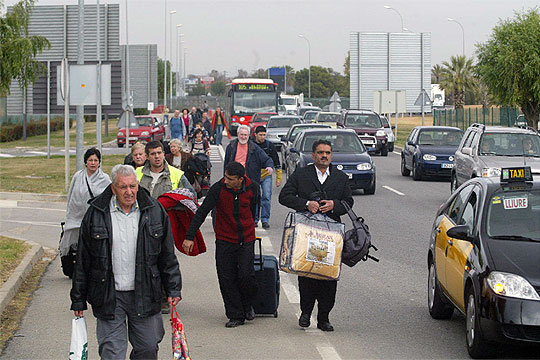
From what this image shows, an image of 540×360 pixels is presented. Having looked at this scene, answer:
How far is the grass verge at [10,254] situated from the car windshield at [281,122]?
25266 millimetres

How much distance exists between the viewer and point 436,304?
8898 mm

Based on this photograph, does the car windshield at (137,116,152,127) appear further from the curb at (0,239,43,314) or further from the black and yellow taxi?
the black and yellow taxi

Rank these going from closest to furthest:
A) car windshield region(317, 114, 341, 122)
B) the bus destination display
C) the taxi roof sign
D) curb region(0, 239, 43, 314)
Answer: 1. the taxi roof sign
2. curb region(0, 239, 43, 314)
3. car windshield region(317, 114, 341, 122)
4. the bus destination display

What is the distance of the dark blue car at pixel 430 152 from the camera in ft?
84.4

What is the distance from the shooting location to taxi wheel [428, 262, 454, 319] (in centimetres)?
884

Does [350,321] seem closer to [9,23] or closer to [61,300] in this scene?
[61,300]

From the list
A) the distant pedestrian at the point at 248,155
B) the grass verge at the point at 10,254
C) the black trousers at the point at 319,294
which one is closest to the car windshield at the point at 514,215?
the black trousers at the point at 319,294

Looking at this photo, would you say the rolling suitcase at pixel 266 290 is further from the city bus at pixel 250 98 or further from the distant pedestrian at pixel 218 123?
the city bus at pixel 250 98

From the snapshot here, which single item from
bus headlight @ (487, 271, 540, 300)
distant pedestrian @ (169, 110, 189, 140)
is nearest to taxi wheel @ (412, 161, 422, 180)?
distant pedestrian @ (169, 110, 189, 140)

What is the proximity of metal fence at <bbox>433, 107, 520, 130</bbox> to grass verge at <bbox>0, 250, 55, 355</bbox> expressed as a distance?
35920 mm

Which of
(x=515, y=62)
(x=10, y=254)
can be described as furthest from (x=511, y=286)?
(x=515, y=62)

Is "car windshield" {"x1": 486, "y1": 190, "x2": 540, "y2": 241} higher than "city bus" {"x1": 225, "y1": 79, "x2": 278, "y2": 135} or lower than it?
lower

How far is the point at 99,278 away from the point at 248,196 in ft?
9.49

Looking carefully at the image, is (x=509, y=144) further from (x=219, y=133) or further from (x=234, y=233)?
(x=219, y=133)
